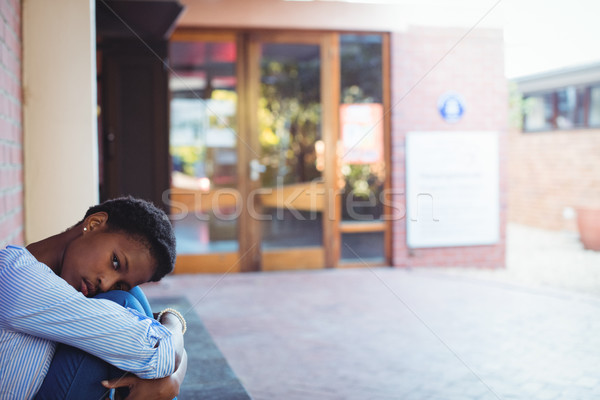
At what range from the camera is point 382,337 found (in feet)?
14.5

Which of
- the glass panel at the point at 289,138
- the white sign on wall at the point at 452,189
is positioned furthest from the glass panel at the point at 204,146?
the white sign on wall at the point at 452,189

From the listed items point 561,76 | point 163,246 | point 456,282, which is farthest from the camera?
point 561,76

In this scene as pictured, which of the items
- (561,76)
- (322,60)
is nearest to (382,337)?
(322,60)

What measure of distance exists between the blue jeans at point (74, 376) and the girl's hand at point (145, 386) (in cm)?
3

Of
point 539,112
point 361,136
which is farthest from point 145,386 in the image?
point 539,112

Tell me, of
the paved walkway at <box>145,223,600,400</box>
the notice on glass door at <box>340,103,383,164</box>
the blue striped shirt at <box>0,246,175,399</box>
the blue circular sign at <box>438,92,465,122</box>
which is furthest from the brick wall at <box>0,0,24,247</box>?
the blue circular sign at <box>438,92,465,122</box>

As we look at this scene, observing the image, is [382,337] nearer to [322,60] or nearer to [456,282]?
[456,282]

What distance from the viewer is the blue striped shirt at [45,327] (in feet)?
4.23

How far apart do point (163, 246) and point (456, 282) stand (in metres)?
5.46

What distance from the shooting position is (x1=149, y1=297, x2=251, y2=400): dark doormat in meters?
2.49

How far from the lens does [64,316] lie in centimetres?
129

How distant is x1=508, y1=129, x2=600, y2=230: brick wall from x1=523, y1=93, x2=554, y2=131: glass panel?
0.79ft

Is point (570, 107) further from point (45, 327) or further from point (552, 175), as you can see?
point (45, 327)

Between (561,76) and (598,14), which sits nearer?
(598,14)
